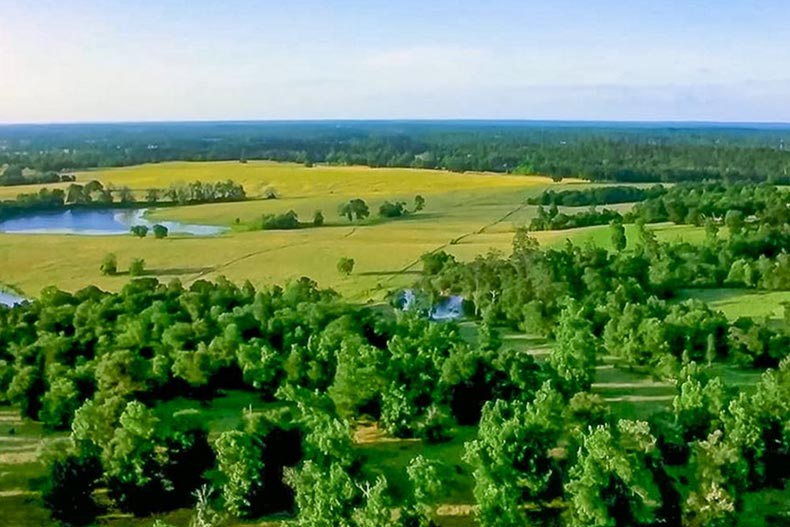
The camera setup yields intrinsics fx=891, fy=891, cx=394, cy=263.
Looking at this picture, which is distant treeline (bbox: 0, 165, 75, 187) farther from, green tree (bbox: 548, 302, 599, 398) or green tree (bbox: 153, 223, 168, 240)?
green tree (bbox: 548, 302, 599, 398)

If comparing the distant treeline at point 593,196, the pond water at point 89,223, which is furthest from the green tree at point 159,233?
the distant treeline at point 593,196

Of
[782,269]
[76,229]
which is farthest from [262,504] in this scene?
[76,229]

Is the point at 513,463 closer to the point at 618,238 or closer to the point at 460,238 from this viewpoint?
the point at 618,238

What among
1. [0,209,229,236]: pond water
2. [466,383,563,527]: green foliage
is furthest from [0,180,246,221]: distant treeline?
[466,383,563,527]: green foliage

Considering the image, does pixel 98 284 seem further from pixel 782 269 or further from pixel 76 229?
pixel 782 269

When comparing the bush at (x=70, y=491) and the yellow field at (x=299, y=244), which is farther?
the yellow field at (x=299, y=244)

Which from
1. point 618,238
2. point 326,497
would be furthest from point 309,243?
point 326,497

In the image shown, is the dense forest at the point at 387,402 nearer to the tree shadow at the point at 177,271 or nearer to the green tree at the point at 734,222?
the tree shadow at the point at 177,271
